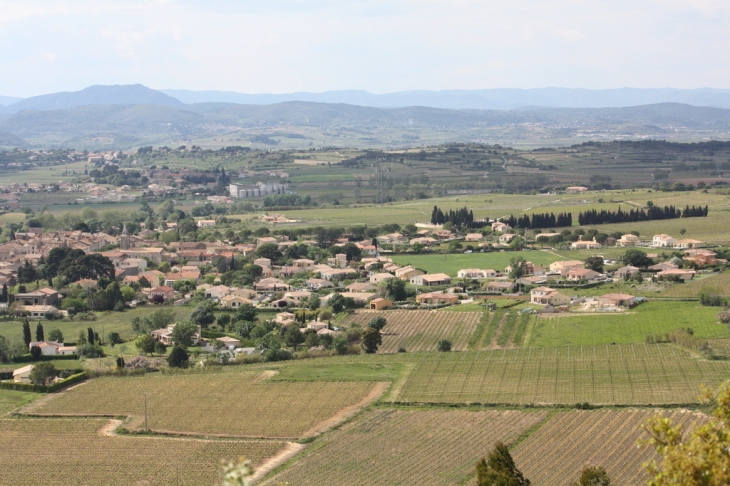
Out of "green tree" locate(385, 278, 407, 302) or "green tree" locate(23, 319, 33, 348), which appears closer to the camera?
"green tree" locate(23, 319, 33, 348)

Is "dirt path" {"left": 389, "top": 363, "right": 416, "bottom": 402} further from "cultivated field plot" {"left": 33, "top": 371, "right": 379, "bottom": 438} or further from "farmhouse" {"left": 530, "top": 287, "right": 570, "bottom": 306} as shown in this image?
"farmhouse" {"left": 530, "top": 287, "right": 570, "bottom": 306}

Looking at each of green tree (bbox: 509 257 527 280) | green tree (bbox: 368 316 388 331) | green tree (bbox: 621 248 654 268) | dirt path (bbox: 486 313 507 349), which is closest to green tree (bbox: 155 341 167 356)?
green tree (bbox: 368 316 388 331)

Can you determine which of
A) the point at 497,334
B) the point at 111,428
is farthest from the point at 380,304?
the point at 111,428

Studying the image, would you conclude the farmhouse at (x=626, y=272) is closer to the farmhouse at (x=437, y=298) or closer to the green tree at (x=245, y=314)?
the farmhouse at (x=437, y=298)

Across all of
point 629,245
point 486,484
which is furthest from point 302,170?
point 486,484

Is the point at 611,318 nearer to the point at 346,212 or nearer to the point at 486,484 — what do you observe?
the point at 486,484

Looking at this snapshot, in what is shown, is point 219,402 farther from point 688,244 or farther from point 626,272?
point 688,244
